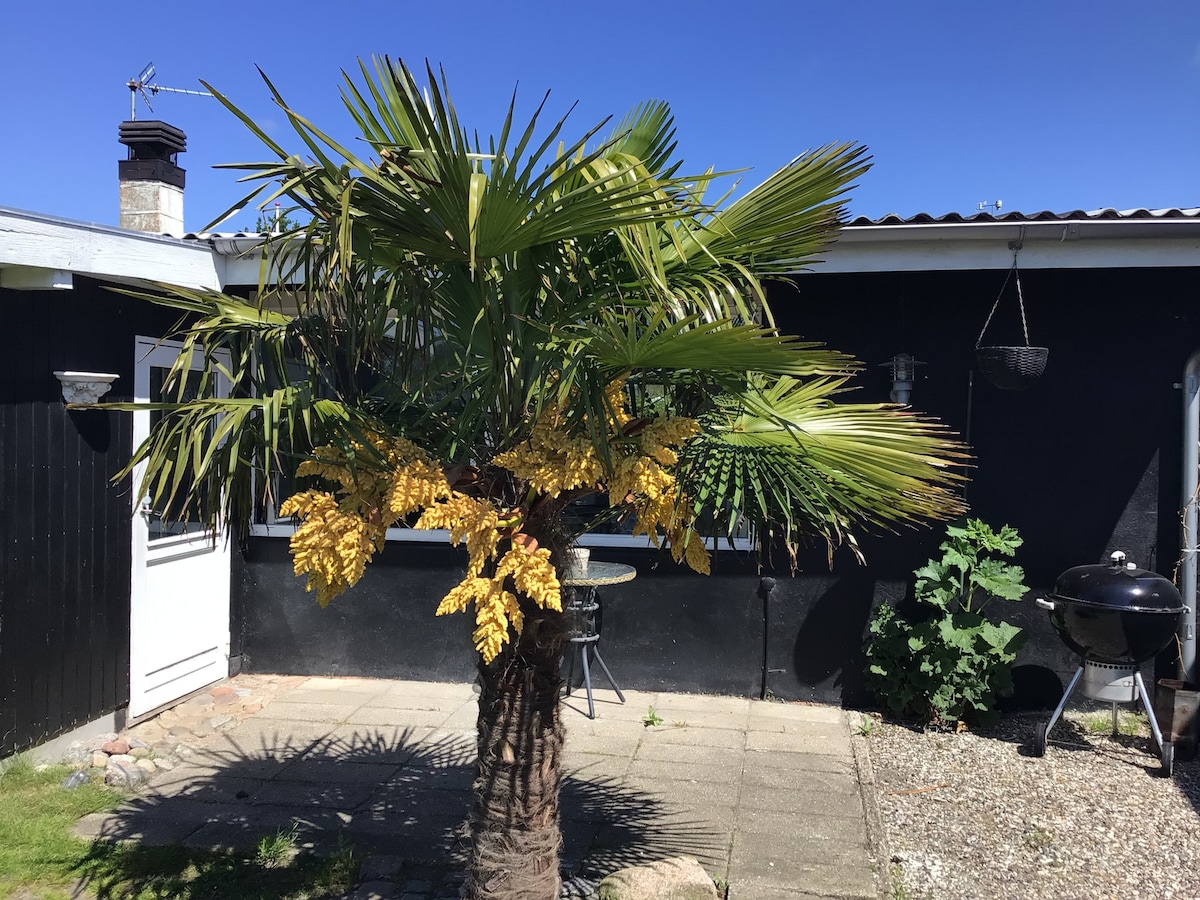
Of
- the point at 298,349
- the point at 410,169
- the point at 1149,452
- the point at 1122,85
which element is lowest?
the point at 1149,452

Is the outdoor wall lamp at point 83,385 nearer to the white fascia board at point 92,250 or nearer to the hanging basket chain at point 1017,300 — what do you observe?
the white fascia board at point 92,250

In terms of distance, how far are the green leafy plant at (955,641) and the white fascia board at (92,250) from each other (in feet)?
14.9

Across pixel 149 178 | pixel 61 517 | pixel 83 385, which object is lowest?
pixel 61 517

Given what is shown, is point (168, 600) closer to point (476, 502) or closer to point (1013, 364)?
point (476, 502)

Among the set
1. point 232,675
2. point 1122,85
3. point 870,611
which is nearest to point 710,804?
point 870,611

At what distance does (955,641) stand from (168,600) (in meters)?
4.88

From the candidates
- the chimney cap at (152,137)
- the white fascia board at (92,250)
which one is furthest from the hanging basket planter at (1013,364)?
the chimney cap at (152,137)

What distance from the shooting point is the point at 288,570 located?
6.38 m

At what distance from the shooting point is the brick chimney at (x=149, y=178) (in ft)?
22.6

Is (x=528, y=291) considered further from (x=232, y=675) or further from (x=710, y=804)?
(x=232, y=675)

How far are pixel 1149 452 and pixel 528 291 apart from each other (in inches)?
184

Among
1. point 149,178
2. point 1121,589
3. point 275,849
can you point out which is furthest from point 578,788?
point 149,178

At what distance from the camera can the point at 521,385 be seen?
2398mm

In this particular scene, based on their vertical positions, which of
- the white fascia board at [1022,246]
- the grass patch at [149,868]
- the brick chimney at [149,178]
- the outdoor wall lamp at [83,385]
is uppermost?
the brick chimney at [149,178]
